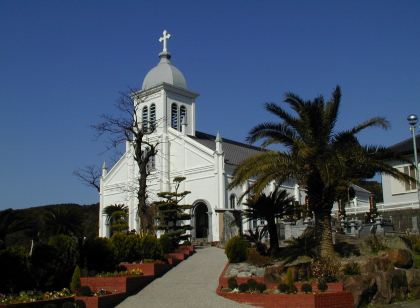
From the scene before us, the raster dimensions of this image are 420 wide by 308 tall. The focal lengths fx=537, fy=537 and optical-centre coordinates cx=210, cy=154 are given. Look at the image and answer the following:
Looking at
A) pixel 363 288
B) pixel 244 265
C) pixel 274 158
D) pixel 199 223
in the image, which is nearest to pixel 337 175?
pixel 274 158

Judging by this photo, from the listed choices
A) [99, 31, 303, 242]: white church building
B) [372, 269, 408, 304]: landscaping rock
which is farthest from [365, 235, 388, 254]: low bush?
[99, 31, 303, 242]: white church building

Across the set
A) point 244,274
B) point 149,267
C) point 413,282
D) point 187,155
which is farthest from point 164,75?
point 413,282

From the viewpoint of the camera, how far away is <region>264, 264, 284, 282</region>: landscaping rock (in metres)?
21.0

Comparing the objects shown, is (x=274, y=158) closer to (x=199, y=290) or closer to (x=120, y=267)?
(x=199, y=290)

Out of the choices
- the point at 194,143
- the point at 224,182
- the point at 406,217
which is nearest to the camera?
the point at 406,217

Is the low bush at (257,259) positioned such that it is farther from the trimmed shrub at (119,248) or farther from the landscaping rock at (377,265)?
the trimmed shrub at (119,248)

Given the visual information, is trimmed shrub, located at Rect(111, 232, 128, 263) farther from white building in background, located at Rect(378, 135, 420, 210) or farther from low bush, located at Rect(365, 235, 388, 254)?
white building in background, located at Rect(378, 135, 420, 210)

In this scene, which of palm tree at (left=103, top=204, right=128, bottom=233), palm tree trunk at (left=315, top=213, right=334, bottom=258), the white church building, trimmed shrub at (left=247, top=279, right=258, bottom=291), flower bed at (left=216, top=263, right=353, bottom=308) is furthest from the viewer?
the white church building

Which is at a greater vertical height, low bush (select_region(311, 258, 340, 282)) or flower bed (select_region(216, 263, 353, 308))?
low bush (select_region(311, 258, 340, 282))

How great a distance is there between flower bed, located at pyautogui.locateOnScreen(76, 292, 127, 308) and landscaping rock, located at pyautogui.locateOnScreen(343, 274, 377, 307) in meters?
8.30

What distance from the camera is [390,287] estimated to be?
66.5 feet

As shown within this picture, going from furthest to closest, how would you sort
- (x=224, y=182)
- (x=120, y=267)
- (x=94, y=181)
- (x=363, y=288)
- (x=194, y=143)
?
(x=94, y=181) → (x=194, y=143) → (x=224, y=182) → (x=120, y=267) → (x=363, y=288)

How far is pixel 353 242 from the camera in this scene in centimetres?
2488

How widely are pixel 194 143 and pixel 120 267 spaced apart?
24082mm
